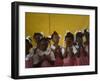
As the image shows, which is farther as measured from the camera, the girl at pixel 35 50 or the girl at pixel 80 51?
the girl at pixel 80 51

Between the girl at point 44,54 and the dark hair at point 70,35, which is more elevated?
the dark hair at point 70,35

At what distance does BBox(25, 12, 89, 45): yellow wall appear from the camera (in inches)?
54.5

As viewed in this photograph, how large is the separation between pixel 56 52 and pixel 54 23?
14 cm

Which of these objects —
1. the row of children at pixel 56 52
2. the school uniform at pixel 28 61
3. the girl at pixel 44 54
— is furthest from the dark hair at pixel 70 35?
the school uniform at pixel 28 61

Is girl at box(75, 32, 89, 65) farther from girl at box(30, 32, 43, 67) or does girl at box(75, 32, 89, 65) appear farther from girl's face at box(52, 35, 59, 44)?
girl at box(30, 32, 43, 67)

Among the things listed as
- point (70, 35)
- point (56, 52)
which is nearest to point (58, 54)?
point (56, 52)

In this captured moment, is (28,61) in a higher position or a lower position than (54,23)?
lower

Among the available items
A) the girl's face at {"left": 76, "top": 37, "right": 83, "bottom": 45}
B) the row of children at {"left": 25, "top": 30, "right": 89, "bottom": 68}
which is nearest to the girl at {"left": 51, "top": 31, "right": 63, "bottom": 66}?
the row of children at {"left": 25, "top": 30, "right": 89, "bottom": 68}

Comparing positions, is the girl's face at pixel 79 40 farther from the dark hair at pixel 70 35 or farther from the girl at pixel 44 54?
the girl at pixel 44 54

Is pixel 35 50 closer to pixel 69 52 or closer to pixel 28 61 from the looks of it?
pixel 28 61

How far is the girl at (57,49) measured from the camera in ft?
4.72

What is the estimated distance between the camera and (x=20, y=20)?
1.36 m

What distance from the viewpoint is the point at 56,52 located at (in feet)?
4.75

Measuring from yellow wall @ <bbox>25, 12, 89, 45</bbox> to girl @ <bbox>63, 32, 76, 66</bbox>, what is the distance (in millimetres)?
28
